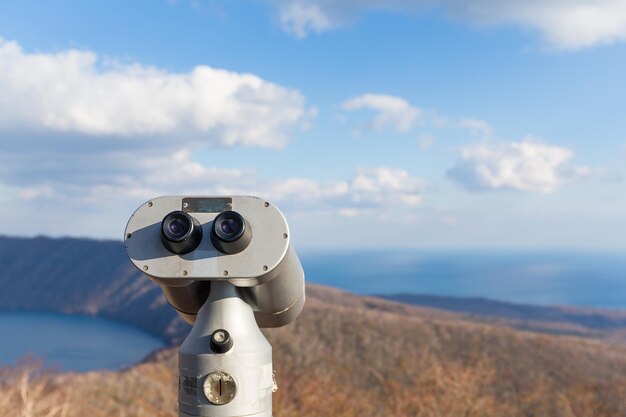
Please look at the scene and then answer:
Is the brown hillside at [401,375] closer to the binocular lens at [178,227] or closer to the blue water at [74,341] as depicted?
the binocular lens at [178,227]

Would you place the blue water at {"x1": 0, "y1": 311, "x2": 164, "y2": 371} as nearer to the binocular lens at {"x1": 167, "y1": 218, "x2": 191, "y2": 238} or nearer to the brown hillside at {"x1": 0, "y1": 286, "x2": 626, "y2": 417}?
the brown hillside at {"x1": 0, "y1": 286, "x2": 626, "y2": 417}

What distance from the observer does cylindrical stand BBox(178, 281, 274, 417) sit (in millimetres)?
2809

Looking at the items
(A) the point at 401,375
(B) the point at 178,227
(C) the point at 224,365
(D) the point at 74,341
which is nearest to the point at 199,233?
(B) the point at 178,227

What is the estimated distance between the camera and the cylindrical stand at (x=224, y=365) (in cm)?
281

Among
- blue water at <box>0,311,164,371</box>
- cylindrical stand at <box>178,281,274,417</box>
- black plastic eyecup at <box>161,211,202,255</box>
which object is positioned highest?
black plastic eyecup at <box>161,211,202,255</box>

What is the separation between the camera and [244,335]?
9.66 ft

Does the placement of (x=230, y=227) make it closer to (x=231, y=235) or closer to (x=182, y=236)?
(x=231, y=235)

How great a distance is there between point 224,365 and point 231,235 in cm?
61

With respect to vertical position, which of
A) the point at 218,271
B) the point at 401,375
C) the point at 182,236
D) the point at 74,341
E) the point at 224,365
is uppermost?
the point at 182,236

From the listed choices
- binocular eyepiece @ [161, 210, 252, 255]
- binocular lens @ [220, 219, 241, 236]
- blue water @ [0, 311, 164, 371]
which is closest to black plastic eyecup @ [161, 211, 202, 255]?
binocular eyepiece @ [161, 210, 252, 255]

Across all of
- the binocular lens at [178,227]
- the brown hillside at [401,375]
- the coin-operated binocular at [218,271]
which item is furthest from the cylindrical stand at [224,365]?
the brown hillside at [401,375]

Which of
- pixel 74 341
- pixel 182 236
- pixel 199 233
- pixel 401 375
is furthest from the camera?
pixel 74 341

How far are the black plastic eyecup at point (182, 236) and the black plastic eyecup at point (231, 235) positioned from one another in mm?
83

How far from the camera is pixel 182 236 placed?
276cm
